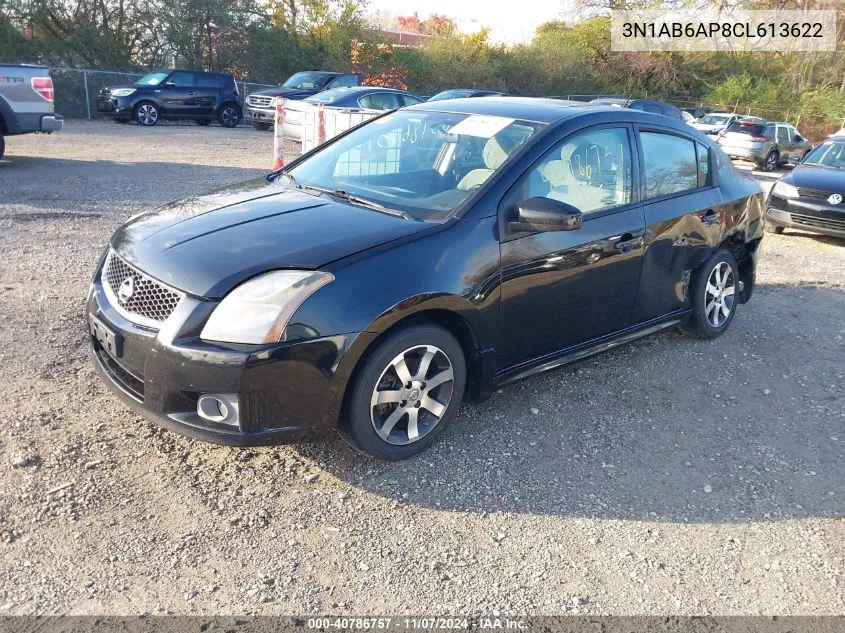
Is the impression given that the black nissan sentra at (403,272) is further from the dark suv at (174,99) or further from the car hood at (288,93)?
the dark suv at (174,99)

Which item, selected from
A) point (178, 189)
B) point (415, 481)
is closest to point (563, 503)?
point (415, 481)

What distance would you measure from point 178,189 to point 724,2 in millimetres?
32500

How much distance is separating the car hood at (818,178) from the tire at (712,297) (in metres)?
4.88

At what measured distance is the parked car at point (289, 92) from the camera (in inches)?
791

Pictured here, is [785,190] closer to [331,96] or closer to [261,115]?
[331,96]

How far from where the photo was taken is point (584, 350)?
4.36 m

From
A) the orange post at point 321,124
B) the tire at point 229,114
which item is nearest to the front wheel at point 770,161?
the orange post at point 321,124

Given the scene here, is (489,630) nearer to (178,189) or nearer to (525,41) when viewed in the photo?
(178,189)

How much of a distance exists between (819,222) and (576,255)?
22.9ft

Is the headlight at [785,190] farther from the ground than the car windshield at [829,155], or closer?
closer

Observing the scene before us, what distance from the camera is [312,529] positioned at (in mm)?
3057

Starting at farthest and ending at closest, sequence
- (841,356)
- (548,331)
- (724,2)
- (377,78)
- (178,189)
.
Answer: (724,2), (377,78), (178,189), (841,356), (548,331)

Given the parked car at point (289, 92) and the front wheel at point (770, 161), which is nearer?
the parked car at point (289, 92)

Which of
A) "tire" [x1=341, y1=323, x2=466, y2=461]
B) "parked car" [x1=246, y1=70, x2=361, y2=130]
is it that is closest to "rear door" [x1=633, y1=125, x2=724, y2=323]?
"tire" [x1=341, y1=323, x2=466, y2=461]
